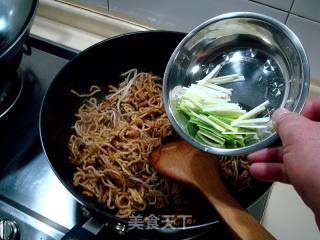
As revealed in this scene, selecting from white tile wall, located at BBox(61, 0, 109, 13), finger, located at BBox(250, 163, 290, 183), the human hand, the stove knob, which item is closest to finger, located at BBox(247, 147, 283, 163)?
finger, located at BBox(250, 163, 290, 183)

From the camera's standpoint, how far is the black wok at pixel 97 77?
88cm

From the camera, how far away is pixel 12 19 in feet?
2.93

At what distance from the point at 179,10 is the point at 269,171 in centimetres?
50

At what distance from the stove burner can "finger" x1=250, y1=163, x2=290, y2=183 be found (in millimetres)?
637

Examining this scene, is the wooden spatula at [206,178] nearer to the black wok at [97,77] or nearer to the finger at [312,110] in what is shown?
the black wok at [97,77]

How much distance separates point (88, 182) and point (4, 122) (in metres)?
0.29

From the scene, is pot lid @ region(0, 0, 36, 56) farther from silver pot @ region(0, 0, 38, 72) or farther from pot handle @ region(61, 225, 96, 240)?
pot handle @ region(61, 225, 96, 240)

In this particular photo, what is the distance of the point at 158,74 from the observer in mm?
1100

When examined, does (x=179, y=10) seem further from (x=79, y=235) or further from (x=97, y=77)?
(x=79, y=235)

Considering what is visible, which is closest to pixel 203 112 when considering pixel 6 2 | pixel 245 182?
pixel 245 182

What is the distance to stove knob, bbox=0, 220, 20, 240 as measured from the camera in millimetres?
824

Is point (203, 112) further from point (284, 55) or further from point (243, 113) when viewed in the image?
point (284, 55)

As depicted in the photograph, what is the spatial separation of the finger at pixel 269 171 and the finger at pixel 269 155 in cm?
2

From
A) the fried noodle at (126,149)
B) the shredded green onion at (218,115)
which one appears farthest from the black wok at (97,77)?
the shredded green onion at (218,115)
